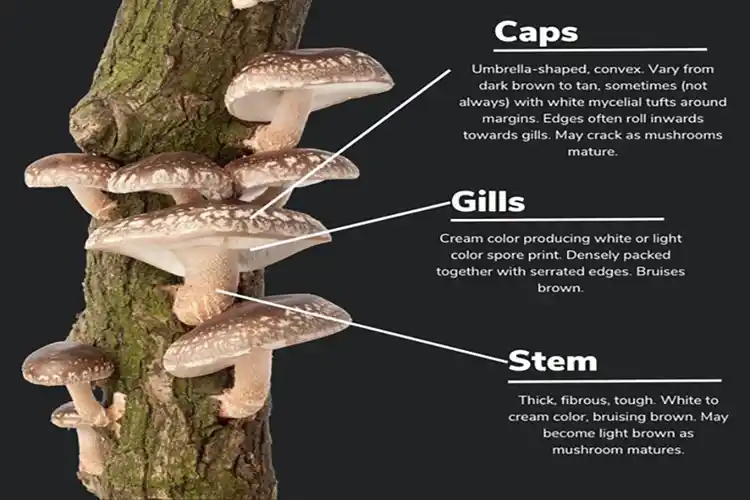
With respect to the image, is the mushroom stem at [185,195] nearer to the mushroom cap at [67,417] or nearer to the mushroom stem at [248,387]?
the mushroom stem at [248,387]

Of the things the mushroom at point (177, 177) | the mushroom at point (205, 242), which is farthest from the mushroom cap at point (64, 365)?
the mushroom at point (177, 177)

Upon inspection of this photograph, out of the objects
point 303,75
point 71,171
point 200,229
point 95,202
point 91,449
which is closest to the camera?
point 200,229

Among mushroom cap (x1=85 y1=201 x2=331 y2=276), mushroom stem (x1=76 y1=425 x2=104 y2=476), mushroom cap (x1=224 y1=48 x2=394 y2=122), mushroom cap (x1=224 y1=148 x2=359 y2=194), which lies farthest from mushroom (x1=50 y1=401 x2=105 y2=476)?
mushroom cap (x1=224 y1=48 x2=394 y2=122)

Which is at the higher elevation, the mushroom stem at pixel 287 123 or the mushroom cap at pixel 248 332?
the mushroom stem at pixel 287 123

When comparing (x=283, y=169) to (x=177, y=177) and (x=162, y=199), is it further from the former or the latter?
(x=162, y=199)

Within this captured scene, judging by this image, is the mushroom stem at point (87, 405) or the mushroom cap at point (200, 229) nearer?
the mushroom cap at point (200, 229)

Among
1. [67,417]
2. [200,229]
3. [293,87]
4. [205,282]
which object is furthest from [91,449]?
→ [293,87]

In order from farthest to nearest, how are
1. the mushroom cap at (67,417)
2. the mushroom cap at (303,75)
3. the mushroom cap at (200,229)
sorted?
the mushroom cap at (67,417) → the mushroom cap at (303,75) → the mushroom cap at (200,229)
